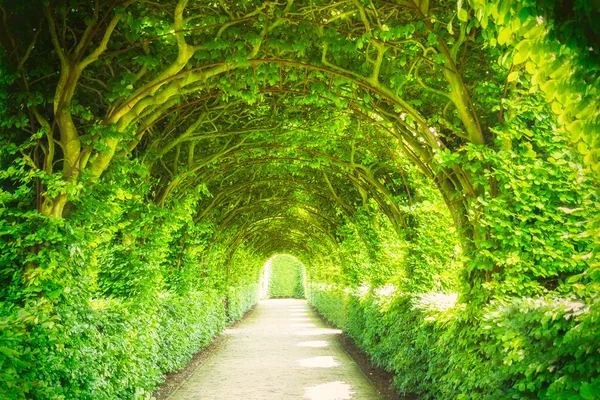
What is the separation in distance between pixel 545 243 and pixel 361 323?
345 inches

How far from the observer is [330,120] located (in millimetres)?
8602

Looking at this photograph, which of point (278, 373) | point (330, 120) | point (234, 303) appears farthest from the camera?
point (234, 303)

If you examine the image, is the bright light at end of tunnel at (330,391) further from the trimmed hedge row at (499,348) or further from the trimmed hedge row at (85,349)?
the trimmed hedge row at (85,349)

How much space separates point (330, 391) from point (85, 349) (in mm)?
4663

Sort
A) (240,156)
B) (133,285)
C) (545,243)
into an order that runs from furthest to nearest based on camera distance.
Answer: (240,156), (133,285), (545,243)

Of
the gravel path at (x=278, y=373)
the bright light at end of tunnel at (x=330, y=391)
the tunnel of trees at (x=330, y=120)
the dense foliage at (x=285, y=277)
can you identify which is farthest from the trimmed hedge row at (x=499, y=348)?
the dense foliage at (x=285, y=277)

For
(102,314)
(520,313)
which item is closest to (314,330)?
(102,314)

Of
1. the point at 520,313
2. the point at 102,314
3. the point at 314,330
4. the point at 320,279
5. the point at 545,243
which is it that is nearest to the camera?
the point at 520,313

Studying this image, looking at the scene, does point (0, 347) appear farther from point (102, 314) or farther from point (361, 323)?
point (361, 323)

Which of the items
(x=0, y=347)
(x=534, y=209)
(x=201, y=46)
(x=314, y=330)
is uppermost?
(x=201, y=46)

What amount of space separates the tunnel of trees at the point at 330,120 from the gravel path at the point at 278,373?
1.23 metres

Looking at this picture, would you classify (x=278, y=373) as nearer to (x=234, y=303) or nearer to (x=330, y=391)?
(x=330, y=391)

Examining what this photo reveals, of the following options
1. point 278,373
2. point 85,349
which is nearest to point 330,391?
point 278,373

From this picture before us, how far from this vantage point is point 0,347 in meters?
3.05
